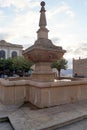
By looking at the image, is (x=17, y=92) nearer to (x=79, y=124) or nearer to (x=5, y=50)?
(x=79, y=124)

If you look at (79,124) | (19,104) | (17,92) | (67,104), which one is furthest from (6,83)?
(79,124)

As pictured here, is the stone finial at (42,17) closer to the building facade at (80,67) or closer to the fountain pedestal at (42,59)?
the fountain pedestal at (42,59)

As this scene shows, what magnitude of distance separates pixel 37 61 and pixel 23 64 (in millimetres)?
28600

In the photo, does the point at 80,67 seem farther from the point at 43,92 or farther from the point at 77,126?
the point at 77,126

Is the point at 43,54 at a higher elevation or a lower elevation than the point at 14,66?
lower

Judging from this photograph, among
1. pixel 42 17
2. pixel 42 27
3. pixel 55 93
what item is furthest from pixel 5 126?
pixel 42 17

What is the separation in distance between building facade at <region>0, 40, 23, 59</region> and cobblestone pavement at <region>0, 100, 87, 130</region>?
4056cm

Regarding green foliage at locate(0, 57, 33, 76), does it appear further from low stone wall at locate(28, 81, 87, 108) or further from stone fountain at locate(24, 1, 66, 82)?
low stone wall at locate(28, 81, 87, 108)

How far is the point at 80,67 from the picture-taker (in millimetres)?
44188

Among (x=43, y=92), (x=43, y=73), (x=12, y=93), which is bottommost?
(x=12, y=93)

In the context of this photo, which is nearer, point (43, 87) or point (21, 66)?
point (43, 87)

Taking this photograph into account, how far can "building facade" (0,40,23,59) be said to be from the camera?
4434 cm

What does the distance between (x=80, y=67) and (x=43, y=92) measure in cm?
4077

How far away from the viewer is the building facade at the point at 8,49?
44.3 meters
